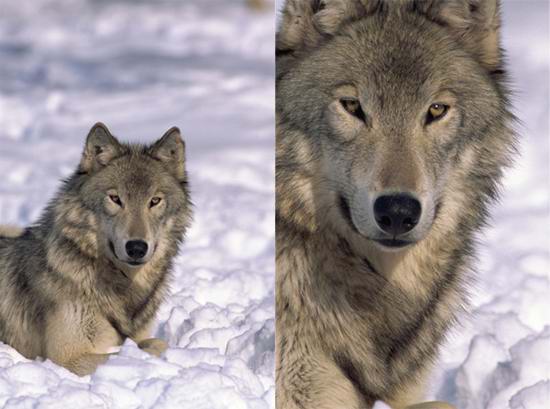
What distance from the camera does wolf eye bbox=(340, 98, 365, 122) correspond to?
6.25ft

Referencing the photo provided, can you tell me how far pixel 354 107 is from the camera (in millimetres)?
1909

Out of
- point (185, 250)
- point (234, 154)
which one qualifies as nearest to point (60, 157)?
point (234, 154)

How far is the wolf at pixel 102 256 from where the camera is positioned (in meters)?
2.19

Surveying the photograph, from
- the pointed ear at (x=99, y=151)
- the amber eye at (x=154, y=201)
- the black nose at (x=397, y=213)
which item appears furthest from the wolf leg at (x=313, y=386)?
the pointed ear at (x=99, y=151)

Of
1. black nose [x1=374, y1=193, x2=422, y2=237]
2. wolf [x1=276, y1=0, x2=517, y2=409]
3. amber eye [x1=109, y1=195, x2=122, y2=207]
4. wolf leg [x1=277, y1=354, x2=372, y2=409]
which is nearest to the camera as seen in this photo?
black nose [x1=374, y1=193, x2=422, y2=237]

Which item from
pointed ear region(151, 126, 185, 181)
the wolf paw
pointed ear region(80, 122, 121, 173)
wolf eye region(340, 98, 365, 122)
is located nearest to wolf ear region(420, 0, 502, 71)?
wolf eye region(340, 98, 365, 122)

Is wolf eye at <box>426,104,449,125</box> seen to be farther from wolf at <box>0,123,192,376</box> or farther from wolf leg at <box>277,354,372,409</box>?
wolf at <box>0,123,192,376</box>

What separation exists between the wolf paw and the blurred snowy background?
52 mm

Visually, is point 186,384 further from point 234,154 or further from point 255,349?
point 234,154

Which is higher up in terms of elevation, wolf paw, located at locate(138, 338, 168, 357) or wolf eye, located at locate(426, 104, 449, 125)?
wolf eye, located at locate(426, 104, 449, 125)

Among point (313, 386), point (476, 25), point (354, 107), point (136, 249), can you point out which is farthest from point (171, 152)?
point (476, 25)

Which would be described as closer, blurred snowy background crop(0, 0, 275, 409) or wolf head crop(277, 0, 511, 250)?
wolf head crop(277, 0, 511, 250)

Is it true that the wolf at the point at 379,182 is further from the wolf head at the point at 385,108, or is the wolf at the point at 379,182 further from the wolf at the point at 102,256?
the wolf at the point at 102,256

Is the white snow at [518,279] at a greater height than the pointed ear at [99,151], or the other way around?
the pointed ear at [99,151]
